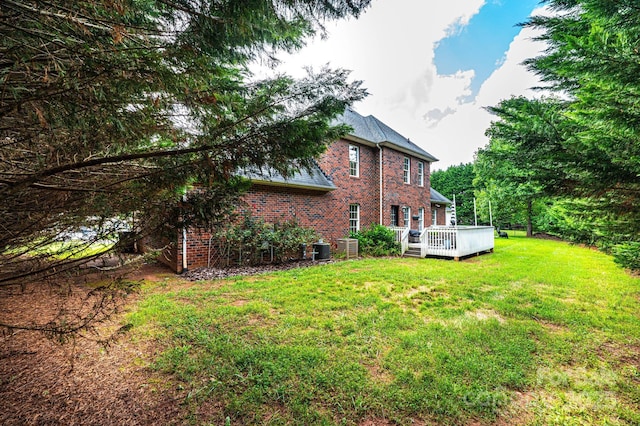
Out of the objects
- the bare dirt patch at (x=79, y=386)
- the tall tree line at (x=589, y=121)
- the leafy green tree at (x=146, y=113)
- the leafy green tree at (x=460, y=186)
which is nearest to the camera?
the leafy green tree at (x=146, y=113)

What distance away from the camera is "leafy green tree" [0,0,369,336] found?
155cm

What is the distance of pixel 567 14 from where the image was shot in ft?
11.1

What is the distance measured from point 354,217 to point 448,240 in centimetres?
433

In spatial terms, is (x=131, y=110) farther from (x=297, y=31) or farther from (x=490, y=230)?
(x=490, y=230)

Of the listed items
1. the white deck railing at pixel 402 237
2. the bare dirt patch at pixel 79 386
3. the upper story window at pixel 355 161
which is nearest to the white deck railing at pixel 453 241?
the white deck railing at pixel 402 237

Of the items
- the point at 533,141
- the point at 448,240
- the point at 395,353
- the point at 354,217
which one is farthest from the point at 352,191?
the point at 533,141

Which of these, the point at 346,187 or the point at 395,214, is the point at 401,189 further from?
the point at 346,187

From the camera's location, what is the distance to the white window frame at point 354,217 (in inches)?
508

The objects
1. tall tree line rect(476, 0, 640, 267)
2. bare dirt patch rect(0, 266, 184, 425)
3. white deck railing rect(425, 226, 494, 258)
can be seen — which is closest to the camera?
tall tree line rect(476, 0, 640, 267)

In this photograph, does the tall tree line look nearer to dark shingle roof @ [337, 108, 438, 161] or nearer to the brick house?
the brick house

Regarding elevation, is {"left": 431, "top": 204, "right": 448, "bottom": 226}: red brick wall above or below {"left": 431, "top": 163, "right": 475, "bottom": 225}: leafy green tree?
below

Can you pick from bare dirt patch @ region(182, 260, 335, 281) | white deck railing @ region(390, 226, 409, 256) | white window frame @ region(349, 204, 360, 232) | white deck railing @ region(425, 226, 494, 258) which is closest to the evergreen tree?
bare dirt patch @ region(182, 260, 335, 281)

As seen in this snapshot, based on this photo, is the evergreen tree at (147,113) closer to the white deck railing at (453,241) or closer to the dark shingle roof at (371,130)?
the white deck railing at (453,241)

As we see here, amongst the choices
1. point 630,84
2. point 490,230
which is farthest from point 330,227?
point 630,84
